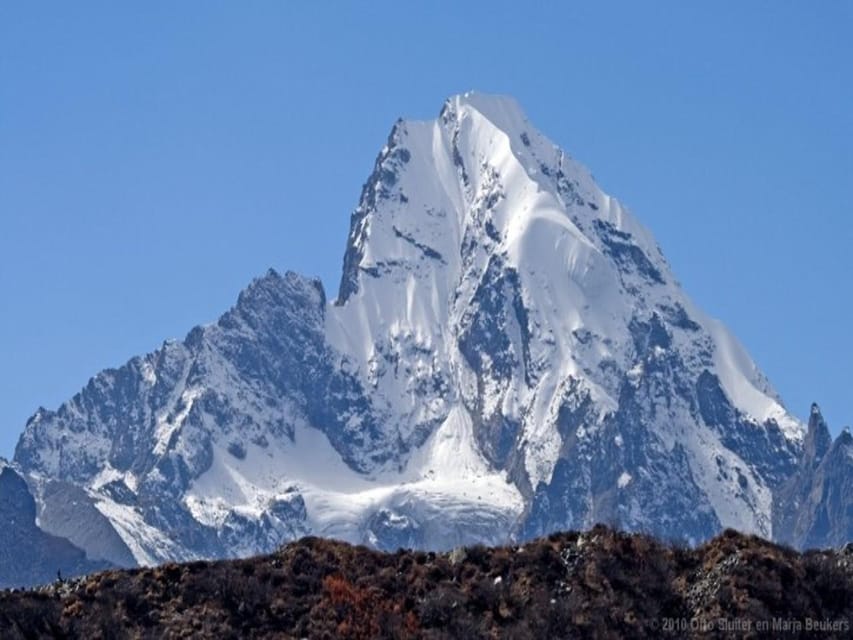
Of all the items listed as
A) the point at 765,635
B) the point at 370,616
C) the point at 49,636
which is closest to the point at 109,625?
the point at 49,636

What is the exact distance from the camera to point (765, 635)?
82875 millimetres

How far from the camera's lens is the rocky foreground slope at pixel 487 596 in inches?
3329

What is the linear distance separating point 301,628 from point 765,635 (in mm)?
15460

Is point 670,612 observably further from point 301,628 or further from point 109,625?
point 109,625

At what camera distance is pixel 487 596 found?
87.1m

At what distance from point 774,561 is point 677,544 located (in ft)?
14.8

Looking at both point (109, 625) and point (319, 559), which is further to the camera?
point (319, 559)

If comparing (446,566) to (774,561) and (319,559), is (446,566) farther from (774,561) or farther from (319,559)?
(774,561)

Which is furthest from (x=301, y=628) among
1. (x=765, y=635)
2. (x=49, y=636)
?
(x=765, y=635)

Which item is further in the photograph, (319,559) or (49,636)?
(319,559)

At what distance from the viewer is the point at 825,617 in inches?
3351

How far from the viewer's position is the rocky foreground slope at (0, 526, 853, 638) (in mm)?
84562

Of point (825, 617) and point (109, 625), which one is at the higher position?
point (825, 617)

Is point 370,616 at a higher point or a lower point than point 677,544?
lower
